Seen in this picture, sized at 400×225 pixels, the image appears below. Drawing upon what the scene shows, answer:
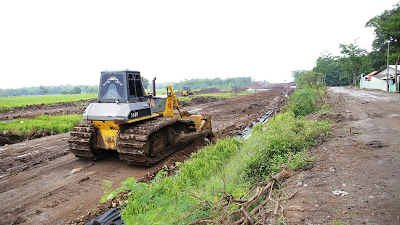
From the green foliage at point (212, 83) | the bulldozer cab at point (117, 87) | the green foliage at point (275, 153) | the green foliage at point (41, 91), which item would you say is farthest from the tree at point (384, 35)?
the green foliage at point (41, 91)

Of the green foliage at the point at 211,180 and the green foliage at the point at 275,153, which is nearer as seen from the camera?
the green foliage at the point at 211,180

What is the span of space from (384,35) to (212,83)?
71.9 meters

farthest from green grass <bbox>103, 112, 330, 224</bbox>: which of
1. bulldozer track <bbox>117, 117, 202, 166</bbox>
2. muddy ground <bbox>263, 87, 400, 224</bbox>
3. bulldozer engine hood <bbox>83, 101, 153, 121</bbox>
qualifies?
bulldozer engine hood <bbox>83, 101, 153, 121</bbox>

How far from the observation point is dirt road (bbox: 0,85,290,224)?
4.90m

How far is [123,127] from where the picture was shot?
7422 millimetres

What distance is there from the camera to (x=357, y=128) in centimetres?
808

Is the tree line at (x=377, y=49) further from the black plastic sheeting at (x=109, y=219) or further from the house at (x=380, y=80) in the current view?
the black plastic sheeting at (x=109, y=219)

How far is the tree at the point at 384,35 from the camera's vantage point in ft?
118

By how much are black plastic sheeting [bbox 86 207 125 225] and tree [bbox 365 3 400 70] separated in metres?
40.7

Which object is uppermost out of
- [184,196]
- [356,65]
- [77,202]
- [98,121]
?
[356,65]

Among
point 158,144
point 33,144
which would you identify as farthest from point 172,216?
point 33,144

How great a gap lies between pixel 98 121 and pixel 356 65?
57704mm

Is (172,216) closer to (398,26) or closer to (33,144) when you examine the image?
(33,144)

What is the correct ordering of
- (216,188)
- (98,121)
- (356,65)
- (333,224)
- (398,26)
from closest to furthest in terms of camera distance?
(333,224), (216,188), (98,121), (398,26), (356,65)
